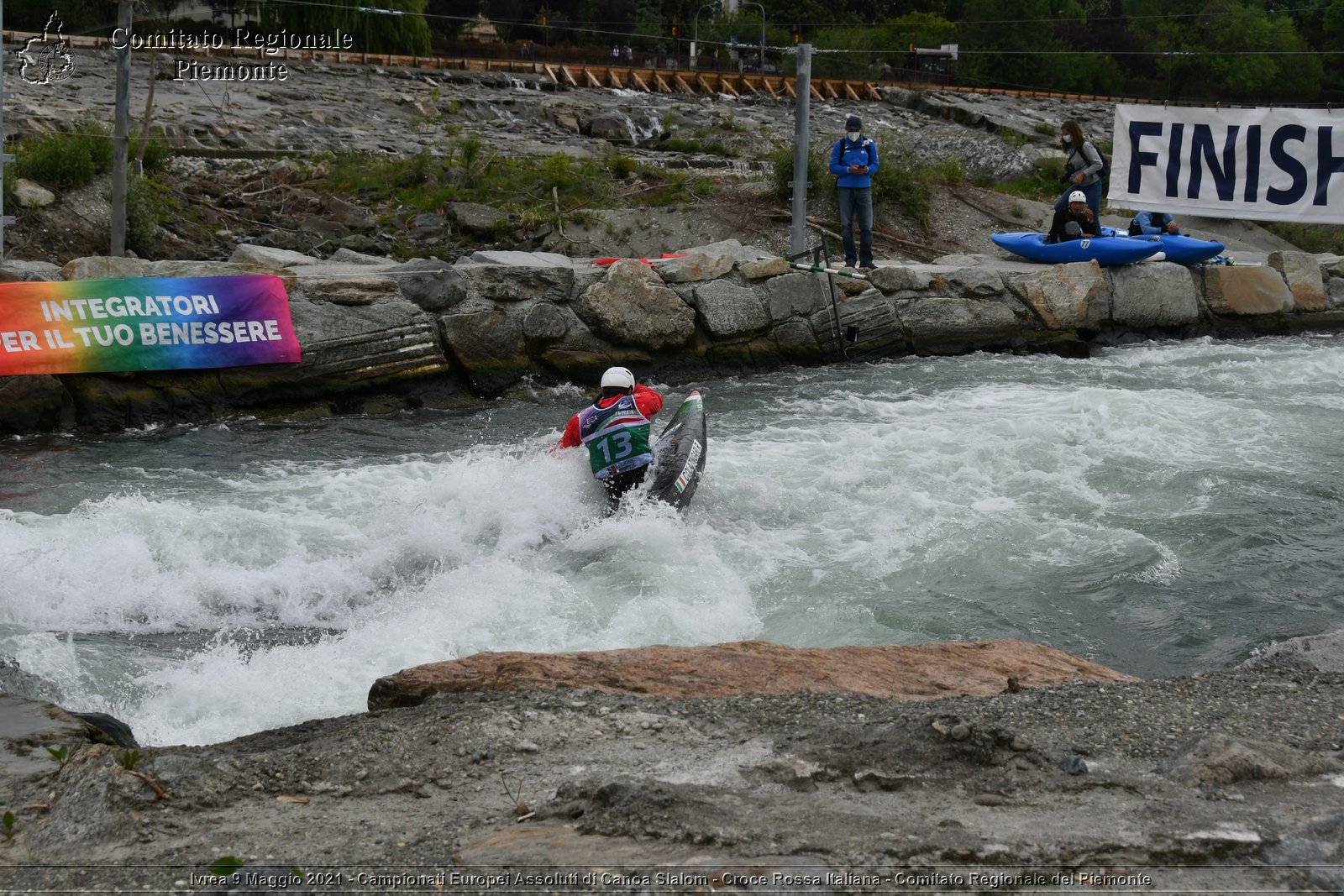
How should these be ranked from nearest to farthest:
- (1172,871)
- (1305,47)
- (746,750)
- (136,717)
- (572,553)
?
(1172,871) < (746,750) < (136,717) < (572,553) < (1305,47)

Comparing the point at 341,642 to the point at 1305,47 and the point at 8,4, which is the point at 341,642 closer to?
the point at 8,4

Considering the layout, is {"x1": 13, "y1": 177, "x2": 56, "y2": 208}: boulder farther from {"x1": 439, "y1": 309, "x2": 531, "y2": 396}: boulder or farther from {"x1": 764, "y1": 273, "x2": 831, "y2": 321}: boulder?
{"x1": 764, "y1": 273, "x2": 831, "y2": 321}: boulder

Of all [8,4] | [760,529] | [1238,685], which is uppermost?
[8,4]

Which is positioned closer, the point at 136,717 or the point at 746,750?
the point at 746,750

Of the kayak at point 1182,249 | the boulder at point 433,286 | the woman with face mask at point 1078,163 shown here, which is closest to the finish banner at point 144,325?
the boulder at point 433,286

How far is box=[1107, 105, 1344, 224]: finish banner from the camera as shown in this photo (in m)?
15.6

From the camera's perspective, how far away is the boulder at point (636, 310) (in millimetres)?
12977

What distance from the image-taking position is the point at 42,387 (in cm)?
1034

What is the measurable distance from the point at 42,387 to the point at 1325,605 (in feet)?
32.1

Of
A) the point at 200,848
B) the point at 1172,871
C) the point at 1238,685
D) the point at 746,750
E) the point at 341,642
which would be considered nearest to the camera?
the point at 1172,871

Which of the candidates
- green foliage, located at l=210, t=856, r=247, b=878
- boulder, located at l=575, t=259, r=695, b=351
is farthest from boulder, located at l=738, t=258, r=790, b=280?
green foliage, located at l=210, t=856, r=247, b=878

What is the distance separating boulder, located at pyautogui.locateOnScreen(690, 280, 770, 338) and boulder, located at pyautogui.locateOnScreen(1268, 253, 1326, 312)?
25.0 feet

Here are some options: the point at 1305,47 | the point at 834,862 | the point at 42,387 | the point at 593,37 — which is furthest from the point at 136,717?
the point at 1305,47

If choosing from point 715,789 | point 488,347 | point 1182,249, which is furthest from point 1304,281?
point 715,789
